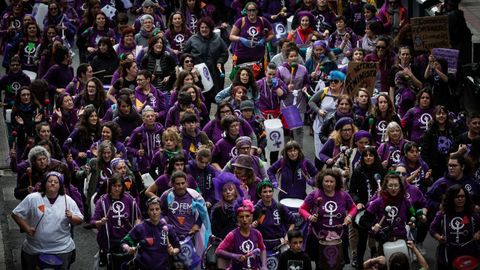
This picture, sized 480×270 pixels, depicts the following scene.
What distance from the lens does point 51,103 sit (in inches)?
966

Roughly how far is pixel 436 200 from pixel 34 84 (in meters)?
6.74

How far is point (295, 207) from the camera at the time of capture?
19.1 m

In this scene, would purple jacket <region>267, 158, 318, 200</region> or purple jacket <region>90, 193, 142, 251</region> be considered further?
purple jacket <region>267, 158, 318, 200</region>

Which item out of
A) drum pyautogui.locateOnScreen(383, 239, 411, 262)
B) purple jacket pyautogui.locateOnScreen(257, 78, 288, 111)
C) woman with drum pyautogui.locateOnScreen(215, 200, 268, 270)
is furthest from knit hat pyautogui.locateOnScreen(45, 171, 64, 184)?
purple jacket pyautogui.locateOnScreen(257, 78, 288, 111)

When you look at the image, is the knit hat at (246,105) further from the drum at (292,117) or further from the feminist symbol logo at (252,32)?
the feminist symbol logo at (252,32)

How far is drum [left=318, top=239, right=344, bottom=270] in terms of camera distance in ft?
60.0

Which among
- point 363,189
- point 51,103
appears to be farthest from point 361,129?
point 51,103

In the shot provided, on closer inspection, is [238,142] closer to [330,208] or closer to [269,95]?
[330,208]

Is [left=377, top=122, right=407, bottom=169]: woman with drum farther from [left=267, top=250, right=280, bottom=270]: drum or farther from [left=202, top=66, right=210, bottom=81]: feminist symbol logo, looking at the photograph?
[left=202, top=66, right=210, bottom=81]: feminist symbol logo

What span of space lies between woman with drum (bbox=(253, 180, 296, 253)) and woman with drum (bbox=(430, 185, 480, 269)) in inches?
67.8

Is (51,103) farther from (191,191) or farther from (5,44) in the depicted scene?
(191,191)

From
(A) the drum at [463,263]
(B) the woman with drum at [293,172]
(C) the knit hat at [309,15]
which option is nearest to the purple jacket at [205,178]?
(B) the woman with drum at [293,172]

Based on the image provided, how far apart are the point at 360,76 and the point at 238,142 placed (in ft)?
13.5

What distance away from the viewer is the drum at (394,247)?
17938 mm
